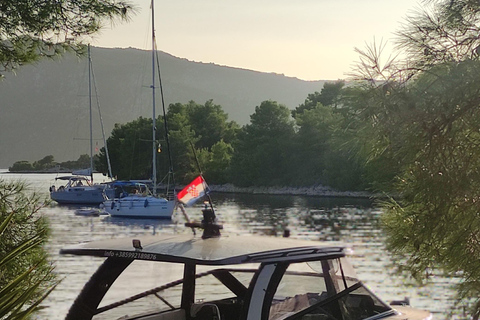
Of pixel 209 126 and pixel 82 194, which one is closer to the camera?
pixel 82 194

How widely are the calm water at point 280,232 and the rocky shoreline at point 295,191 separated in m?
26.4

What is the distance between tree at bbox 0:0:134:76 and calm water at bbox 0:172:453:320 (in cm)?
530

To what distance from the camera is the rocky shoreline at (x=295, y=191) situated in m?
104

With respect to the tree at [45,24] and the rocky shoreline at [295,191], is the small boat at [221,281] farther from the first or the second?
the rocky shoreline at [295,191]

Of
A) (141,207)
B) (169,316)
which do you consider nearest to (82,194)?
(141,207)

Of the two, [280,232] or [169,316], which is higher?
[169,316]

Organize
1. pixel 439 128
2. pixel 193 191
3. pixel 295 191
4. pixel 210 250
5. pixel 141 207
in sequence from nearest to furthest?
1. pixel 210 250
2. pixel 193 191
3. pixel 439 128
4. pixel 141 207
5. pixel 295 191

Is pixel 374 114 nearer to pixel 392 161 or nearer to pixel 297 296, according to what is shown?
pixel 392 161

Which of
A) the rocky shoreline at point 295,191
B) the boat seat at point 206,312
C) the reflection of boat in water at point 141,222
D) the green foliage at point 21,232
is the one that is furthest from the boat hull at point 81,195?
the boat seat at point 206,312

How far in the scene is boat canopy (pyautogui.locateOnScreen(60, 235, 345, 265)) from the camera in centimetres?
484

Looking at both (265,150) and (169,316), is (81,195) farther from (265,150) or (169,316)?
(169,316)

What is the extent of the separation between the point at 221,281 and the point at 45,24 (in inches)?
206

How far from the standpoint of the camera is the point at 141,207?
205 ft

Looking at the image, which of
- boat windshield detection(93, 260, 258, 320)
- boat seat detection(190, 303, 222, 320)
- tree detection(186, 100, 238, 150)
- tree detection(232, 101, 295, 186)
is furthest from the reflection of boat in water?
tree detection(186, 100, 238, 150)
